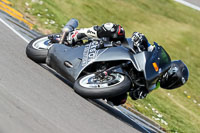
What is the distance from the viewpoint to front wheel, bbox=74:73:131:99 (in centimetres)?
608

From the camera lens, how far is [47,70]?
7449mm

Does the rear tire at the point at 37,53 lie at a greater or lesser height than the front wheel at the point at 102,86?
lesser

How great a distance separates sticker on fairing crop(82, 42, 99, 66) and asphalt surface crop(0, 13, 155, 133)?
61 centimetres

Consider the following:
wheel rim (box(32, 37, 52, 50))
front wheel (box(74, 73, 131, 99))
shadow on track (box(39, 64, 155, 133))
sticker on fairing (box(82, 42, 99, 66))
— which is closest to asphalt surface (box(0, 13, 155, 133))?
shadow on track (box(39, 64, 155, 133))

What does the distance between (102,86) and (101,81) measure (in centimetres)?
16

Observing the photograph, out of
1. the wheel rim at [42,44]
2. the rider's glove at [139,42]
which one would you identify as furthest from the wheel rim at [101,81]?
the wheel rim at [42,44]

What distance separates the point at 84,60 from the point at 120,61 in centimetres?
66

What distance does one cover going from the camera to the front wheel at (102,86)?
6.08 m

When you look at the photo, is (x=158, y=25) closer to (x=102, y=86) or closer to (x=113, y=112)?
(x=113, y=112)

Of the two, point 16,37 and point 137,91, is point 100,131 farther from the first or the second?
point 16,37

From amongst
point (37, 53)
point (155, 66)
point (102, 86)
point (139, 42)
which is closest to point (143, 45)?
point (139, 42)

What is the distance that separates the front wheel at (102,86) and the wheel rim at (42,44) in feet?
4.93

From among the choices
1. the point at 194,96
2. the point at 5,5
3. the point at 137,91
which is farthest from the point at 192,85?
the point at 5,5

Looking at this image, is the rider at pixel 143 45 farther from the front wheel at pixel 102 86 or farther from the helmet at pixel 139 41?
the front wheel at pixel 102 86
